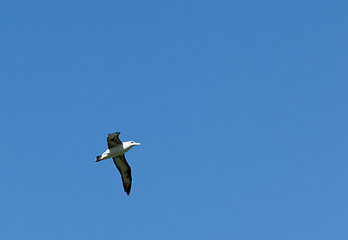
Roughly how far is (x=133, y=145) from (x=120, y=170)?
4.62m

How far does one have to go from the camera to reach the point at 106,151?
67312mm

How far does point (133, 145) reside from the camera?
68.2 m

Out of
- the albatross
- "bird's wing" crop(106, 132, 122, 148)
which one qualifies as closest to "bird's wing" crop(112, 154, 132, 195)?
the albatross

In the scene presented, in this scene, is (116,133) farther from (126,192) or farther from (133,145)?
(126,192)

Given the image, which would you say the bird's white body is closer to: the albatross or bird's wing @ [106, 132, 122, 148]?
the albatross

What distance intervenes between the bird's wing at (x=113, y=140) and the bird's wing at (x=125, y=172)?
11.5 ft

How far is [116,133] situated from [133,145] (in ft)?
13.7

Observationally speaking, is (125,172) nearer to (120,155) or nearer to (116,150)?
(120,155)

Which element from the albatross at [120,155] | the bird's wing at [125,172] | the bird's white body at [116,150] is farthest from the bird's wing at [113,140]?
the bird's wing at [125,172]

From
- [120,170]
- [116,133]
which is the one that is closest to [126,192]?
[120,170]

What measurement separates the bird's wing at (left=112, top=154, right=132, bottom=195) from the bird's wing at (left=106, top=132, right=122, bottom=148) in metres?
3.52

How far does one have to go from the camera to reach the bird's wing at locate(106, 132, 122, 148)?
213 ft

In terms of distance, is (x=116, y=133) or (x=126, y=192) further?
(x=126, y=192)

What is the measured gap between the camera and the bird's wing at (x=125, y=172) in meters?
70.4
